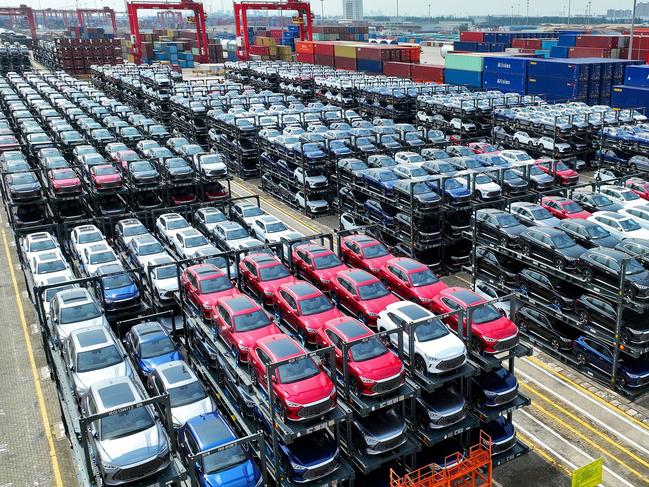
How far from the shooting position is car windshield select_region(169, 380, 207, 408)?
51.5ft

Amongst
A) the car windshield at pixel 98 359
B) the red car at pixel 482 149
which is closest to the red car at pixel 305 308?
the car windshield at pixel 98 359

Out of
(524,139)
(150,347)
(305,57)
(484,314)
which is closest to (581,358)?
(484,314)

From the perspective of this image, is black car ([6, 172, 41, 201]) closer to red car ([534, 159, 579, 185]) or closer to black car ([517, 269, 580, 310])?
black car ([517, 269, 580, 310])

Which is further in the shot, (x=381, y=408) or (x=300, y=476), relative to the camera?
(x=381, y=408)

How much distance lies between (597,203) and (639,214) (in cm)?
205

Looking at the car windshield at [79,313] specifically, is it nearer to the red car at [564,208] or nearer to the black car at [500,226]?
the black car at [500,226]

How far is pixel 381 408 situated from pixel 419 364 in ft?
5.13

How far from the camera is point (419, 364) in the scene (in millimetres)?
15609

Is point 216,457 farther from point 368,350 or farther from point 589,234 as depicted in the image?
point 589,234

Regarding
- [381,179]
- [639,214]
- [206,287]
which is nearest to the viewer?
[206,287]

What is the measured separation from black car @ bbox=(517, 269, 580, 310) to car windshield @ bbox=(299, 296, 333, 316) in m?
7.89

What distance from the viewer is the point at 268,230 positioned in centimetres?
2853

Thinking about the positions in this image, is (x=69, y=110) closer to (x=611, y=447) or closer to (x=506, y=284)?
(x=506, y=284)

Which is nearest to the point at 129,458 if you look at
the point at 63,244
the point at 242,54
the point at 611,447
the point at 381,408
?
the point at 381,408
